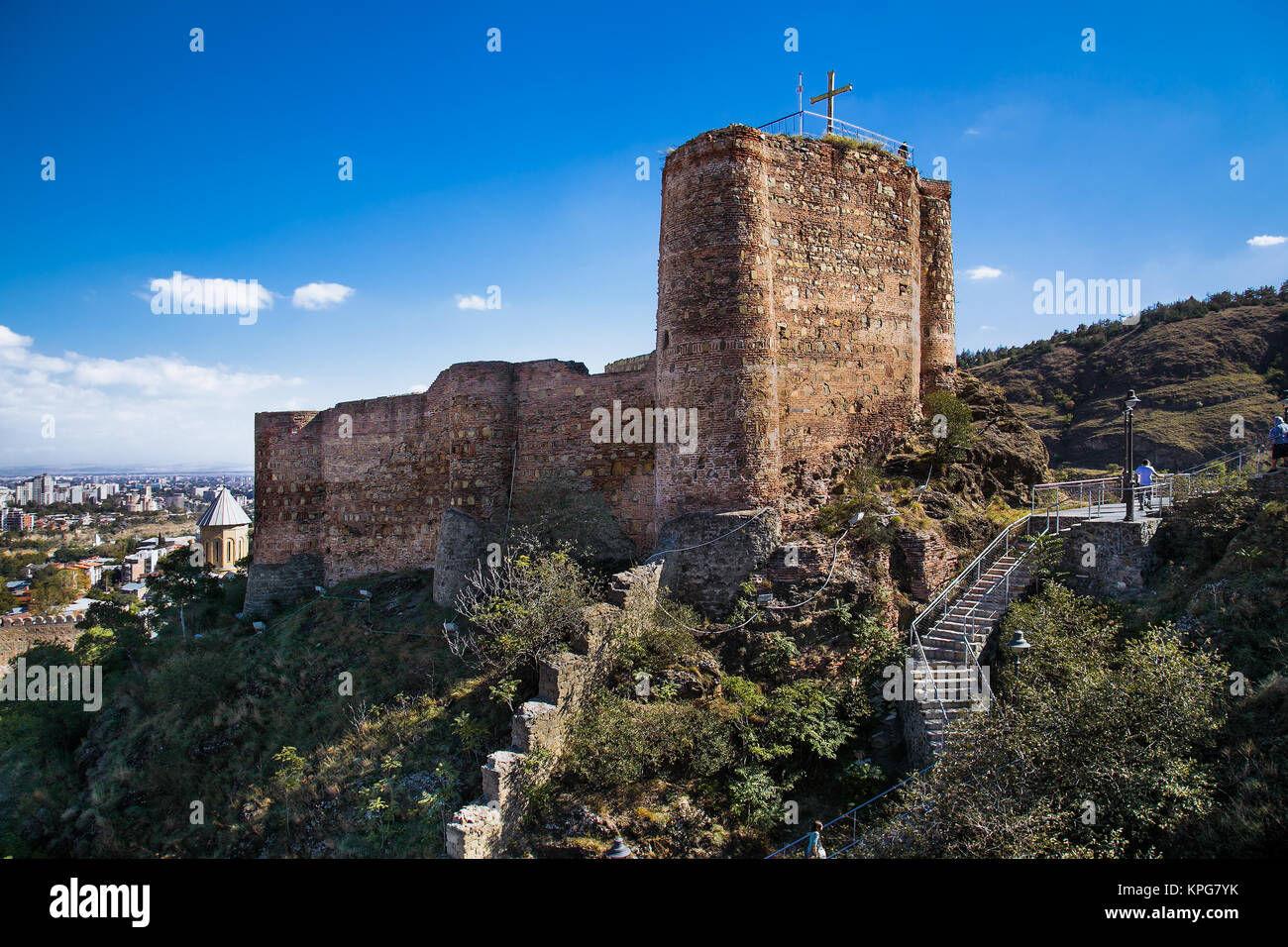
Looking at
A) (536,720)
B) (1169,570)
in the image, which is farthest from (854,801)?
(1169,570)

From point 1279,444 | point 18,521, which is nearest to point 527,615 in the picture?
point 1279,444

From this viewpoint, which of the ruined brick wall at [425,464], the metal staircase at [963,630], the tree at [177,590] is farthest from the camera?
the tree at [177,590]

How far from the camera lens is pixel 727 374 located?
593 inches

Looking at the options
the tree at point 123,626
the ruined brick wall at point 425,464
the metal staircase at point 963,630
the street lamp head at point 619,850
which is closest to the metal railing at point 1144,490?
the metal staircase at point 963,630

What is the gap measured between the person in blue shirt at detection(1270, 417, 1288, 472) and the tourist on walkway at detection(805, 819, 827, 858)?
Answer: 10977mm

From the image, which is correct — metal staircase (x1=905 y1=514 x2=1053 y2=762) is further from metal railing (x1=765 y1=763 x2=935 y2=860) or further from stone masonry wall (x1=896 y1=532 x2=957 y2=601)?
metal railing (x1=765 y1=763 x2=935 y2=860)

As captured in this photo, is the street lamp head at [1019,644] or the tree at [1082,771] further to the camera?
the street lamp head at [1019,644]

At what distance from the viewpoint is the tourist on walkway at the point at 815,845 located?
10.0m

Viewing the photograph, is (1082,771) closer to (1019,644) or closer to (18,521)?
(1019,644)

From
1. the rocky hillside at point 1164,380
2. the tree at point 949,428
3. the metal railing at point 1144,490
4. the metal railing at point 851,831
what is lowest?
the metal railing at point 851,831

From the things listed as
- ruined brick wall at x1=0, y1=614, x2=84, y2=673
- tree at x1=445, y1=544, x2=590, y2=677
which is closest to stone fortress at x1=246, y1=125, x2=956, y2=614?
tree at x1=445, y1=544, x2=590, y2=677

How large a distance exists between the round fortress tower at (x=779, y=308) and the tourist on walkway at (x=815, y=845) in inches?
251

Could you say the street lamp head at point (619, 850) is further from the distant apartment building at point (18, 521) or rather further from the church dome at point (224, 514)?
the distant apartment building at point (18, 521)

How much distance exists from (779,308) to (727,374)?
2.07 m
